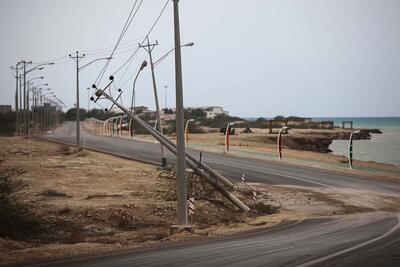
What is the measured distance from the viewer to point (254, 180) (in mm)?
27531

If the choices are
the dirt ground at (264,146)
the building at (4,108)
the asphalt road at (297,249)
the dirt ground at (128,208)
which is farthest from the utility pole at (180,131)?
the building at (4,108)

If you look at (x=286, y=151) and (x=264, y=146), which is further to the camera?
(x=264, y=146)

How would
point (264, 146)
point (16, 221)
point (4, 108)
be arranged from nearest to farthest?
1. point (16, 221)
2. point (264, 146)
3. point (4, 108)

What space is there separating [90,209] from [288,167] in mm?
17650

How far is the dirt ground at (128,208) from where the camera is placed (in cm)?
1423

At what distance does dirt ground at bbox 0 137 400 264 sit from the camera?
14.2 m

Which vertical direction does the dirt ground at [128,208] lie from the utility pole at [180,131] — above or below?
below

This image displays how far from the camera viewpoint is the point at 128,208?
1888cm

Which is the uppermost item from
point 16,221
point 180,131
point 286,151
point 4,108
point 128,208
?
point 4,108

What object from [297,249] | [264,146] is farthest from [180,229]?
[264,146]

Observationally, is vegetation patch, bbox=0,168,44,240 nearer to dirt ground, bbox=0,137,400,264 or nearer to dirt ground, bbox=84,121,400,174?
dirt ground, bbox=0,137,400,264

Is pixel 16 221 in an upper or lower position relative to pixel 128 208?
upper

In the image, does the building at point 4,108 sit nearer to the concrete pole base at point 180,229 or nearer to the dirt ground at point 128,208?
the dirt ground at point 128,208

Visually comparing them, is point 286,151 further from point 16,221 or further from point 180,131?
point 16,221
